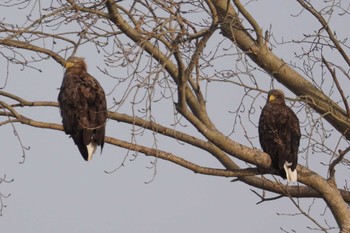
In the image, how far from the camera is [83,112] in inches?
249

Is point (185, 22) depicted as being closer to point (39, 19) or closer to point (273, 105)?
point (39, 19)

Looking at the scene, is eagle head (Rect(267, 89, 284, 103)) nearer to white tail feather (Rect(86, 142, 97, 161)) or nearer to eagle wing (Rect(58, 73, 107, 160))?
eagle wing (Rect(58, 73, 107, 160))

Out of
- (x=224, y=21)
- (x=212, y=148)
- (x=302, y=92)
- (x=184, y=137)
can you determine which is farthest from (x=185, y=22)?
(x=302, y=92)

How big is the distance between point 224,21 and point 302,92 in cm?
164

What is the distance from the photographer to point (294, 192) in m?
6.42

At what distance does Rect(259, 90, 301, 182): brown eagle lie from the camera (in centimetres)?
644

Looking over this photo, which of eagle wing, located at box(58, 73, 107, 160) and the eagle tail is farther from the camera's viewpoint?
eagle wing, located at box(58, 73, 107, 160)

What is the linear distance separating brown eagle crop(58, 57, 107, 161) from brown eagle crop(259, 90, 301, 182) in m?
1.43

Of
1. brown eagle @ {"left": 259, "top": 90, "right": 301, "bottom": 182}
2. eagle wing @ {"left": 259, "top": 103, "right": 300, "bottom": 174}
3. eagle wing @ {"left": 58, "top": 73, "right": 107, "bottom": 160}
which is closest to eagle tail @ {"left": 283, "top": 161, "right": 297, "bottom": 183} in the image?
brown eagle @ {"left": 259, "top": 90, "right": 301, "bottom": 182}

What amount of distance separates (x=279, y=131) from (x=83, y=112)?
1.73 metres

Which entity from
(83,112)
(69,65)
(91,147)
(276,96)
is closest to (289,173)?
(276,96)

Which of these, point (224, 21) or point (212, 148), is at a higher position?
point (224, 21)

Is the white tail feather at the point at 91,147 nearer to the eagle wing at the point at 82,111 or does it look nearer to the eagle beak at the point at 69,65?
the eagle wing at the point at 82,111

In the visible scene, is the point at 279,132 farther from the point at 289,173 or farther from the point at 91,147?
the point at 91,147
